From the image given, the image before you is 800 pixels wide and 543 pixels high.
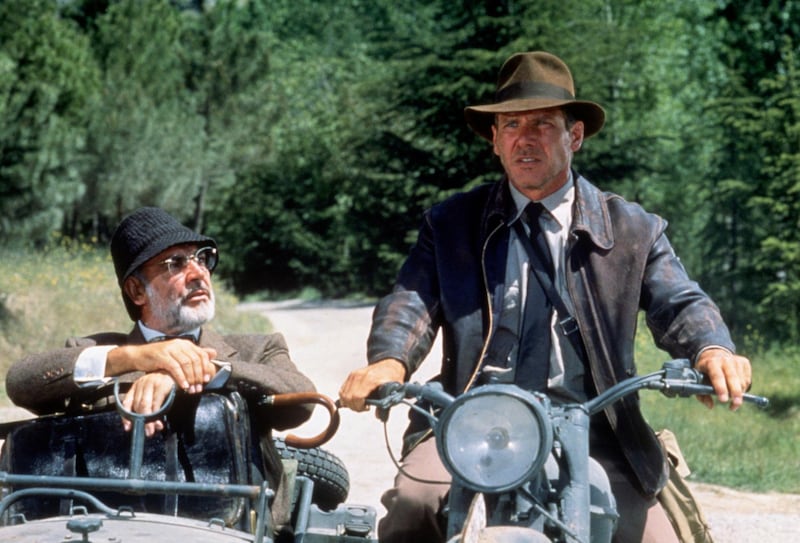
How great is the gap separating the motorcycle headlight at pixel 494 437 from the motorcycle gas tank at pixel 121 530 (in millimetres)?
574

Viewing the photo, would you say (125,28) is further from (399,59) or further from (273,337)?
(273,337)

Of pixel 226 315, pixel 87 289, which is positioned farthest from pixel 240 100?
pixel 87 289

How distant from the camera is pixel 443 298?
3.62m

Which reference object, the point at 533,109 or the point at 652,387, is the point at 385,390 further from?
the point at 533,109

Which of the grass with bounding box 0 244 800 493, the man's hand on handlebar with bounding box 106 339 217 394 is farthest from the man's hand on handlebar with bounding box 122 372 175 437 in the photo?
the grass with bounding box 0 244 800 493

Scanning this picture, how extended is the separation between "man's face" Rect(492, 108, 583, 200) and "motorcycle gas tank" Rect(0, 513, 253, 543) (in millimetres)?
1333

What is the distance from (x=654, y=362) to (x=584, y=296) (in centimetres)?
1636

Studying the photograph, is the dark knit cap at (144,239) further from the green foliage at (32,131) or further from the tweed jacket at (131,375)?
the green foliage at (32,131)

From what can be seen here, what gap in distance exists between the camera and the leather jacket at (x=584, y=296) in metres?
3.45

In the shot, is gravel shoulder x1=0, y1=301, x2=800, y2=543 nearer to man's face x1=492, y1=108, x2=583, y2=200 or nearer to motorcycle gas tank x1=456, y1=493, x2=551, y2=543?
man's face x1=492, y1=108, x2=583, y2=200

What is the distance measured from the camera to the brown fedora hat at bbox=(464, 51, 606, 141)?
3.60 meters

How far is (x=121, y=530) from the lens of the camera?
2717 millimetres

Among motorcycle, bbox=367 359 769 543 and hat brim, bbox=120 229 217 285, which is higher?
hat brim, bbox=120 229 217 285

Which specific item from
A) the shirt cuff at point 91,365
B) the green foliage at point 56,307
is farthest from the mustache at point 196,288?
the green foliage at point 56,307
